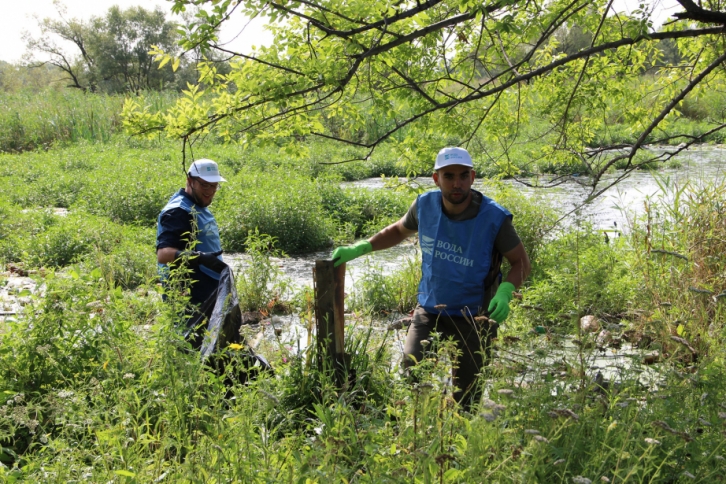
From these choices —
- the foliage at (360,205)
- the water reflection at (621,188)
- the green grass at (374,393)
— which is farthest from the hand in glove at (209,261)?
Result: the foliage at (360,205)

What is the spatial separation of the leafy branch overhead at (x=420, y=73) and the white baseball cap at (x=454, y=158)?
258mm

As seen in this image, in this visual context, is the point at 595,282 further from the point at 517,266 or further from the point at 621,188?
the point at 621,188

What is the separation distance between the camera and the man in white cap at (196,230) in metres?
4.13

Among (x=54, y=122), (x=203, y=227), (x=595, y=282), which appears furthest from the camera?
(x=54, y=122)

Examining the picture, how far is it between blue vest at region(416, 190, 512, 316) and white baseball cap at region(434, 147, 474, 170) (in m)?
0.27

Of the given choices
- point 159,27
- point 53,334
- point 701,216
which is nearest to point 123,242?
point 53,334

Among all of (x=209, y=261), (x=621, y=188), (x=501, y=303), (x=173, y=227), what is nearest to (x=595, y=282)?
(x=501, y=303)

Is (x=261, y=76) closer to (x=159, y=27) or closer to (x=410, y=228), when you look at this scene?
(x=410, y=228)

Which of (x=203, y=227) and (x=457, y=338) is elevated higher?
(x=203, y=227)

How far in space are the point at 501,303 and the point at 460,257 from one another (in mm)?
418

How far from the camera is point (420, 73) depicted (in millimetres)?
4512

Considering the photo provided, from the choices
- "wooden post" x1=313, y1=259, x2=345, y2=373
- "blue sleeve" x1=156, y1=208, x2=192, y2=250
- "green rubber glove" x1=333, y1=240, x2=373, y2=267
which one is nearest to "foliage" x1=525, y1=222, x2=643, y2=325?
"green rubber glove" x1=333, y1=240, x2=373, y2=267

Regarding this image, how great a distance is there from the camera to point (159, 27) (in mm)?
51031

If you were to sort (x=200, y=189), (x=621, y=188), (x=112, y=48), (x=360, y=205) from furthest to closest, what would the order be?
1. (x=112, y=48)
2. (x=621, y=188)
3. (x=360, y=205)
4. (x=200, y=189)
